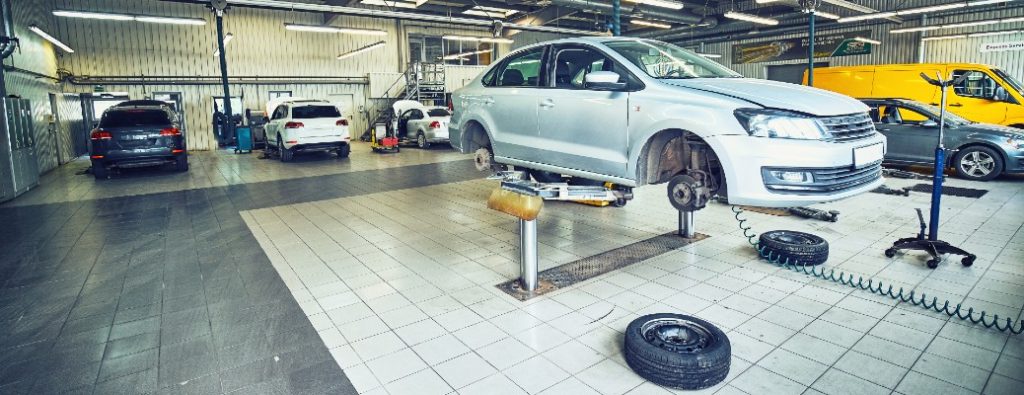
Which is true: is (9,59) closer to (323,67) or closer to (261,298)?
(261,298)

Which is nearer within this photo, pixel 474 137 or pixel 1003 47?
pixel 474 137

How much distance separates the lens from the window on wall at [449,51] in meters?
21.1

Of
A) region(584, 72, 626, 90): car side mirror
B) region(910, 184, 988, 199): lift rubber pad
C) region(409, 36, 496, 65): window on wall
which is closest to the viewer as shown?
region(584, 72, 626, 90): car side mirror

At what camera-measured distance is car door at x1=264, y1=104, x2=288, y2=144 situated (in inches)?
476

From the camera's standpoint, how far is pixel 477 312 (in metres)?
3.38

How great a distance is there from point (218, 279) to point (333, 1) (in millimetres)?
14774

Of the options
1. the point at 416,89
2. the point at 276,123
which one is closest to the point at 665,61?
the point at 276,123

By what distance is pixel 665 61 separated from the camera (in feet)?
13.1

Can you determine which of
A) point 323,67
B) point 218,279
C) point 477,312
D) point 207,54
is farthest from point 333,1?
point 477,312

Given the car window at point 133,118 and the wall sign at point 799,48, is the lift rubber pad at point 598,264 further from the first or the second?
the wall sign at point 799,48

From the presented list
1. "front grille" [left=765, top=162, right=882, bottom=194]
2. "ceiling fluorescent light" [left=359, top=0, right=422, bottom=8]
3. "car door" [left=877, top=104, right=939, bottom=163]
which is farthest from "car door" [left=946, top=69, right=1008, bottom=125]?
"ceiling fluorescent light" [left=359, top=0, right=422, bottom=8]

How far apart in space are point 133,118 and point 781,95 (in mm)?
10650

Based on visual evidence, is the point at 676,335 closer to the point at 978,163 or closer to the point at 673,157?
the point at 673,157

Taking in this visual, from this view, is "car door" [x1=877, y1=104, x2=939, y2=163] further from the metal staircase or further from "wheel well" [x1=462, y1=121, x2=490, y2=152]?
the metal staircase
